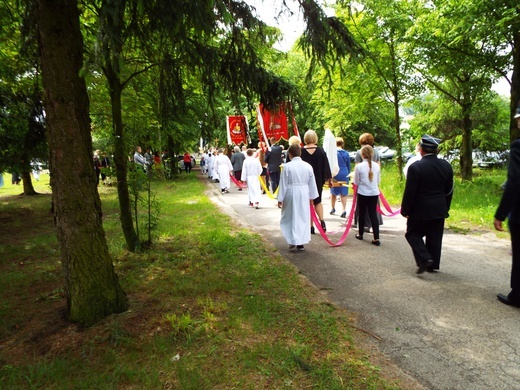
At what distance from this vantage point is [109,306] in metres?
3.63

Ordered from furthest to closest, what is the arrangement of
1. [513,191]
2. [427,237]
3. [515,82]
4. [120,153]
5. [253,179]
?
[253,179] → [515,82] → [120,153] → [427,237] → [513,191]

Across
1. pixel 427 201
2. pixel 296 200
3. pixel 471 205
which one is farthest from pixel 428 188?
pixel 471 205

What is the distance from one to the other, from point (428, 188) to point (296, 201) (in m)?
2.19

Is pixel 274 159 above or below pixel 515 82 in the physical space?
below

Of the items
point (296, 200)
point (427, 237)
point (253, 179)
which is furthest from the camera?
point (253, 179)

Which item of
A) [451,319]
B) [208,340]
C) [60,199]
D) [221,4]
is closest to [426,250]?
[451,319]

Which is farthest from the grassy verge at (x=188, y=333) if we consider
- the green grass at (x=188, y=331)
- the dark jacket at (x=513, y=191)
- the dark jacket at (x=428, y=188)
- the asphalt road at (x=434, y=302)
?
the dark jacket at (x=513, y=191)

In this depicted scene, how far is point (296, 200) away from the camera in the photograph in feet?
20.0

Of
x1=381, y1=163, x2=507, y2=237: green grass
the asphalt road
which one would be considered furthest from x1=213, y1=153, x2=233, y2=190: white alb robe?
the asphalt road

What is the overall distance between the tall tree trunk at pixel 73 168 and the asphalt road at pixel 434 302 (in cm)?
270

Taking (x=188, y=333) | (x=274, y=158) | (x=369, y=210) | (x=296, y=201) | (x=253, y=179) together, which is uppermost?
(x=274, y=158)

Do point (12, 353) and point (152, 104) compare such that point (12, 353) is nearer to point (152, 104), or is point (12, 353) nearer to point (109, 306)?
point (109, 306)

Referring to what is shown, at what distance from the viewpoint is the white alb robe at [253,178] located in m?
11.0

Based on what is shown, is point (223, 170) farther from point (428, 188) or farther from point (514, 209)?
point (514, 209)
